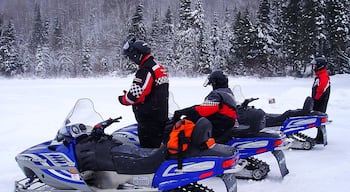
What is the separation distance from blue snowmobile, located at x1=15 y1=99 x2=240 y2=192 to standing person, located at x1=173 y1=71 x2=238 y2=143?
103 cm

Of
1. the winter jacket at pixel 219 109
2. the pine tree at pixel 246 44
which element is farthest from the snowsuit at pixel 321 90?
the pine tree at pixel 246 44

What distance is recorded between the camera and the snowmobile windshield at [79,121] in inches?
166

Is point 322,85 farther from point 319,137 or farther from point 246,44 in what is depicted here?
point 246,44

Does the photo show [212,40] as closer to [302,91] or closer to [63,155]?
[302,91]

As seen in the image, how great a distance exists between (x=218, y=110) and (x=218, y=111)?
39 millimetres

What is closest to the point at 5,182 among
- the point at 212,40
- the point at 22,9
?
the point at 212,40

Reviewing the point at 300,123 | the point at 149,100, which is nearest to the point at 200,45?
the point at 300,123

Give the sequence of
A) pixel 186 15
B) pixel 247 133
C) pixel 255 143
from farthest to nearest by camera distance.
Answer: pixel 186 15
pixel 247 133
pixel 255 143

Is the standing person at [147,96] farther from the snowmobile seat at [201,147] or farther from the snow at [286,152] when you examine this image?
the snow at [286,152]

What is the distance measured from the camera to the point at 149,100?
4.52 m

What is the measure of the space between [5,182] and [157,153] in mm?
2633

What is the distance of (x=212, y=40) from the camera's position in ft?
126

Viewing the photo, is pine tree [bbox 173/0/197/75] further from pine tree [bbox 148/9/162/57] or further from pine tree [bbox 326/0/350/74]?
pine tree [bbox 326/0/350/74]

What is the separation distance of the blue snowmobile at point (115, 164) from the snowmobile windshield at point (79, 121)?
12mm
